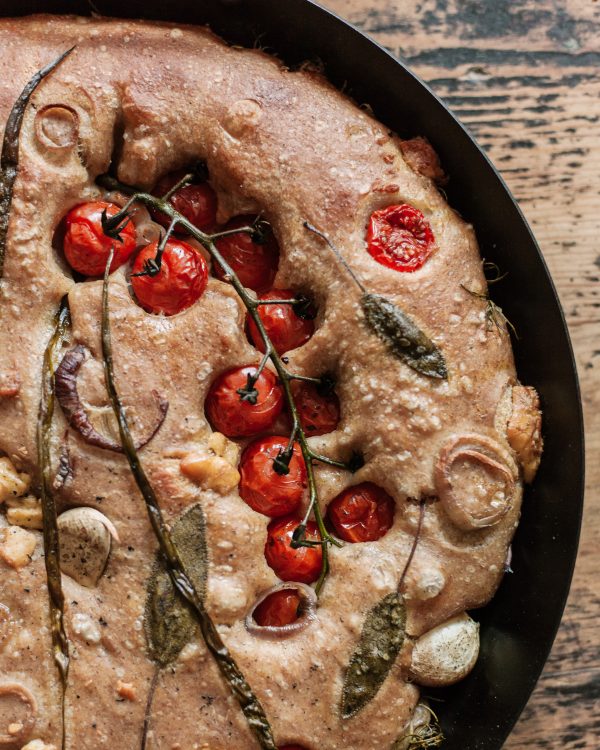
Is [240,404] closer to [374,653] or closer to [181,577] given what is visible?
[181,577]

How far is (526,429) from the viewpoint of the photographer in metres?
2.99

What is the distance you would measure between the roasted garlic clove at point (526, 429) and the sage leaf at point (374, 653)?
71 centimetres

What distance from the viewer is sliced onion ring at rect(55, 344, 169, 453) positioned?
2.76m

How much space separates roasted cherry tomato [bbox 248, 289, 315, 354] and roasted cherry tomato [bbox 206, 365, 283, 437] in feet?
0.46

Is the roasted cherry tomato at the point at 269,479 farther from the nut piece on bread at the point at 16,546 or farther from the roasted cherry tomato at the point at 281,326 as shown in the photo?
the nut piece on bread at the point at 16,546

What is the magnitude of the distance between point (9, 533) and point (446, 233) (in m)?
1.93

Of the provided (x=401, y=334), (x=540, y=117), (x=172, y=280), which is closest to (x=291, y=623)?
(x=401, y=334)

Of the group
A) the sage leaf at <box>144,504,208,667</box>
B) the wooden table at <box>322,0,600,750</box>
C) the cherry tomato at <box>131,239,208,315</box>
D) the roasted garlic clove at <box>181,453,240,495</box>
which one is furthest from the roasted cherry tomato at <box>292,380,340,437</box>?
the wooden table at <box>322,0,600,750</box>

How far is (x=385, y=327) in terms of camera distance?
2875 mm

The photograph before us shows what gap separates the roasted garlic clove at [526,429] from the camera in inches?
117

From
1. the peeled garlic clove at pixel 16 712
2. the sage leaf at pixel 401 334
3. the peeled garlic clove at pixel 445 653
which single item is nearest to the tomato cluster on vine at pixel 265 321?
the sage leaf at pixel 401 334

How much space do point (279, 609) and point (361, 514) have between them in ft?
1.51

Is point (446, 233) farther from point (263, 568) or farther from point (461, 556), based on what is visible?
point (263, 568)

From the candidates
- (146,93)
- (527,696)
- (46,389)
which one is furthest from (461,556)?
(146,93)
